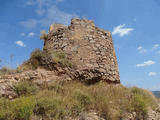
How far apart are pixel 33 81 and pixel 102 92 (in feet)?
8.68

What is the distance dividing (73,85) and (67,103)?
142cm

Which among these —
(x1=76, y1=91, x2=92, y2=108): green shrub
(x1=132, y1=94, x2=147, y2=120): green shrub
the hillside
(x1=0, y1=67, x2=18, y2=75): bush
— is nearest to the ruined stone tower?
the hillside

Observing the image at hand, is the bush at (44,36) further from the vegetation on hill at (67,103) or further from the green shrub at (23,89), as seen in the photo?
the green shrub at (23,89)

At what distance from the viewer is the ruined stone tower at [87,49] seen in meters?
6.12

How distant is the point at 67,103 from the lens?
13.8 ft

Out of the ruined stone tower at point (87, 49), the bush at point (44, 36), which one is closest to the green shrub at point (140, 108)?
the ruined stone tower at point (87, 49)

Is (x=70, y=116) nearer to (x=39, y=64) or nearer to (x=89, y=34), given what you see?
(x=39, y=64)

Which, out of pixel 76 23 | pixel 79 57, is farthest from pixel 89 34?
pixel 79 57

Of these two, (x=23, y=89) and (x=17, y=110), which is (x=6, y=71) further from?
(x=17, y=110)

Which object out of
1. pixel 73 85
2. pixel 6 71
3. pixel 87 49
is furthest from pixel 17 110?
pixel 87 49

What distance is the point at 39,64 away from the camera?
20.7ft

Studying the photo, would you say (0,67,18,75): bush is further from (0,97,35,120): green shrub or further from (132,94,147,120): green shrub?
(132,94,147,120): green shrub

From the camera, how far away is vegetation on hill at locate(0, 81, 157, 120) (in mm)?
3495

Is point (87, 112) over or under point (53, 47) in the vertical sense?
under
